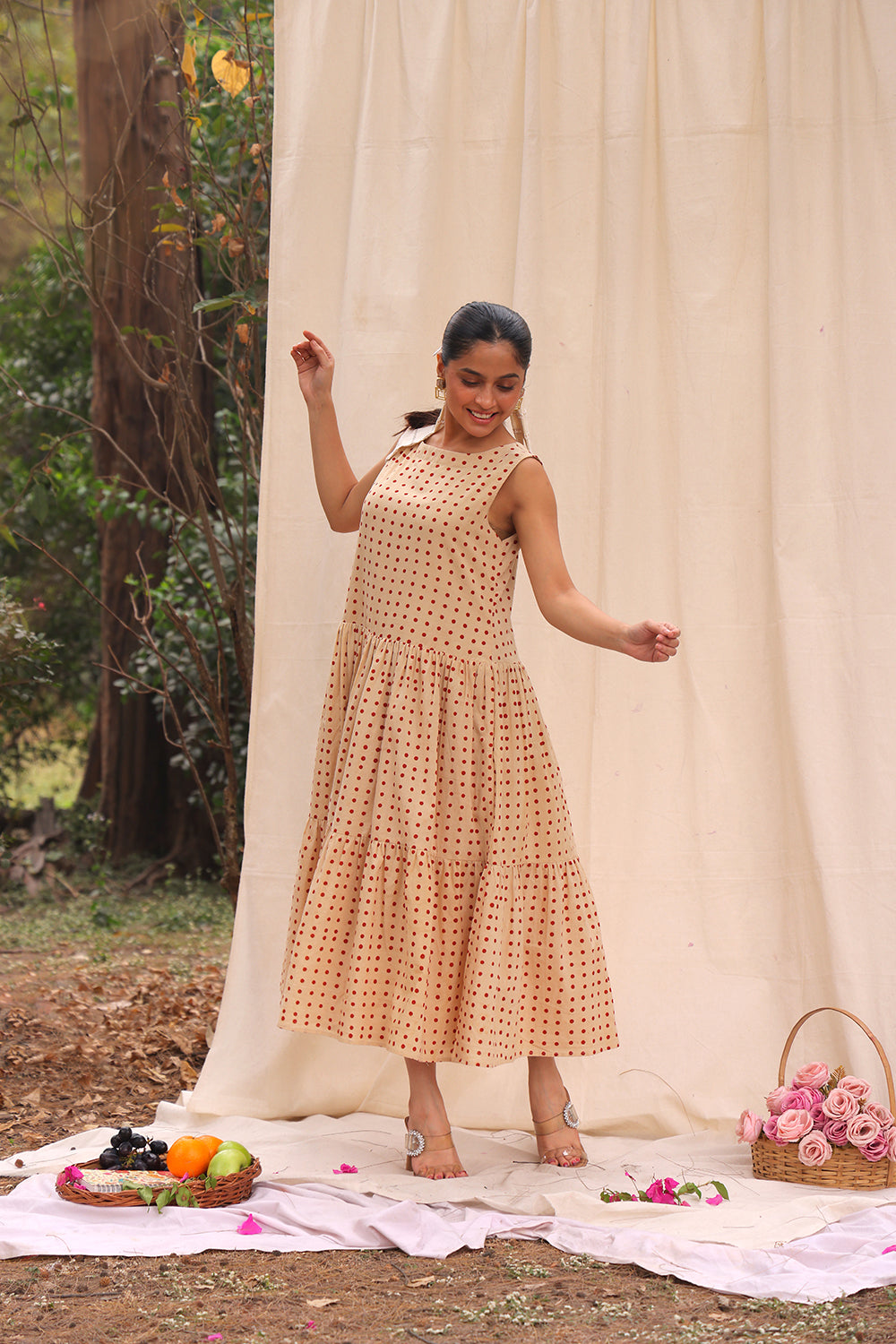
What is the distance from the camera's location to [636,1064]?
293 cm

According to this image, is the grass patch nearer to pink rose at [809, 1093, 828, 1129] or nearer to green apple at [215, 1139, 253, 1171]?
green apple at [215, 1139, 253, 1171]

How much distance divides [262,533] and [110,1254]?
4.97ft

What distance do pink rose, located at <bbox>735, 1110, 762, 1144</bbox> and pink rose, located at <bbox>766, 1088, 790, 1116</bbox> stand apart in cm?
3

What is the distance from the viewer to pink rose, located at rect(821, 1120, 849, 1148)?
248 centimetres

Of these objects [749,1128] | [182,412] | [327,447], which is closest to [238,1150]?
[749,1128]

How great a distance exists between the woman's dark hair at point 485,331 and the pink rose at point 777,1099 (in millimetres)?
1451

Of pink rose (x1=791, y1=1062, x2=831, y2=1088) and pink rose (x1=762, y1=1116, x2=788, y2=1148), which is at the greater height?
pink rose (x1=791, y1=1062, x2=831, y2=1088)

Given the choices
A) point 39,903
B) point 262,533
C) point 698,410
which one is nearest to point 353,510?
point 262,533

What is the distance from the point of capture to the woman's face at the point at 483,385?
2.42 meters

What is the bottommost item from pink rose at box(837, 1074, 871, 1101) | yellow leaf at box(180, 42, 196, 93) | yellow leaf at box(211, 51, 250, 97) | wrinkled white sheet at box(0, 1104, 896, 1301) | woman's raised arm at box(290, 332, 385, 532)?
wrinkled white sheet at box(0, 1104, 896, 1301)

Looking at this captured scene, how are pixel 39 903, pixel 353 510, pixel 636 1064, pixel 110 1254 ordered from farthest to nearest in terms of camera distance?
1. pixel 39 903
2. pixel 636 1064
3. pixel 353 510
4. pixel 110 1254

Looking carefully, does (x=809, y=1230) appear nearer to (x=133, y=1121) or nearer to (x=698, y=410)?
(x=133, y=1121)

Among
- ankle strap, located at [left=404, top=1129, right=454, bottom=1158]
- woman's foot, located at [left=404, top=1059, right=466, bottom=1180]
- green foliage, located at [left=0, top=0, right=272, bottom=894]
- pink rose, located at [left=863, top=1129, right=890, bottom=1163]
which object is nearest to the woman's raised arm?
green foliage, located at [left=0, top=0, right=272, bottom=894]

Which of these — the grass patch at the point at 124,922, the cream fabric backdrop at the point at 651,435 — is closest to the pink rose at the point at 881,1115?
the cream fabric backdrop at the point at 651,435
